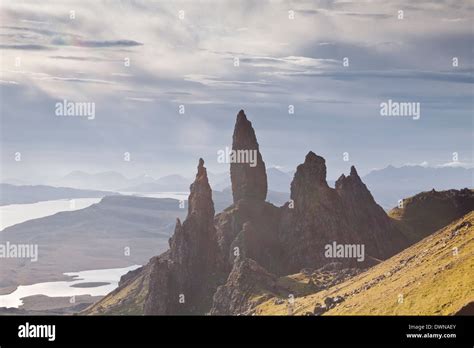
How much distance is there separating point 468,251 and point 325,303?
140ft

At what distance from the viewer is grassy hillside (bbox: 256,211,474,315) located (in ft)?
321

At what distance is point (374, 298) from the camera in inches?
4892

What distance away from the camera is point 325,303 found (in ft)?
489

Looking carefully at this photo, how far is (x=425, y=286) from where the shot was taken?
10962cm

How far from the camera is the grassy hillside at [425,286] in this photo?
3853 inches
